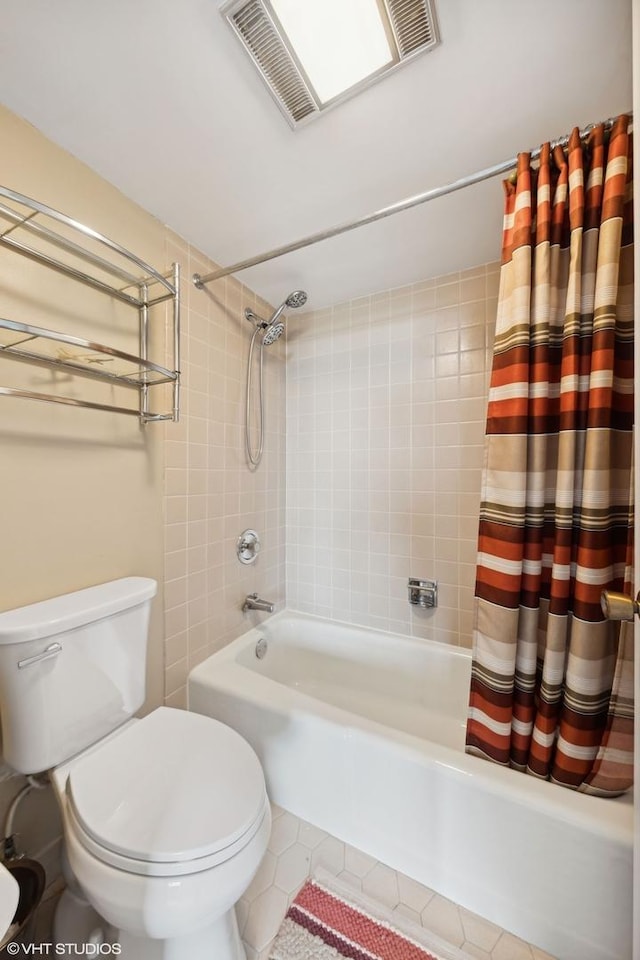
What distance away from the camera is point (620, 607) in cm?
58

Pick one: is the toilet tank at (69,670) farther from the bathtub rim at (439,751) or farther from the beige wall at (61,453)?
the bathtub rim at (439,751)

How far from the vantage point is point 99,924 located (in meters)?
0.84

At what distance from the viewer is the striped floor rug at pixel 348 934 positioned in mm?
848

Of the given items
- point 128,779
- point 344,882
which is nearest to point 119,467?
point 128,779

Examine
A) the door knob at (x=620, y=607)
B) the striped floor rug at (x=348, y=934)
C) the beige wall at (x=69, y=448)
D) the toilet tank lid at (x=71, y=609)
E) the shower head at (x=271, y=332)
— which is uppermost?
the shower head at (x=271, y=332)

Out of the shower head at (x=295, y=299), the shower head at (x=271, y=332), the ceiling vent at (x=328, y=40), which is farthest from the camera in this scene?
the shower head at (x=271, y=332)

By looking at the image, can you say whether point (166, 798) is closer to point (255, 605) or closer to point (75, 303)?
point (255, 605)

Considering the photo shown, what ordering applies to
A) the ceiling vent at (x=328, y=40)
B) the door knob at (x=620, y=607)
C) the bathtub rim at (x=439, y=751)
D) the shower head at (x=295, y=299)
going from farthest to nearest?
1. the shower head at (x=295, y=299)
2. the bathtub rim at (x=439, y=751)
3. the ceiling vent at (x=328, y=40)
4. the door knob at (x=620, y=607)

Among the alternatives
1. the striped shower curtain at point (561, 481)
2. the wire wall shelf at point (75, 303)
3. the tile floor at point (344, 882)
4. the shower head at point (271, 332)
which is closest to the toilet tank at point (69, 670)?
the tile floor at point (344, 882)

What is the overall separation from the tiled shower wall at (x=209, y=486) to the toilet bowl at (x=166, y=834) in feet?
1.58

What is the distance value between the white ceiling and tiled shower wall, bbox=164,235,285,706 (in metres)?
0.35

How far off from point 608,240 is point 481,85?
488 mm

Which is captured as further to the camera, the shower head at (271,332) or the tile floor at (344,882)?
the shower head at (271,332)

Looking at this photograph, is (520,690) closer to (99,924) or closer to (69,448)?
(99,924)
